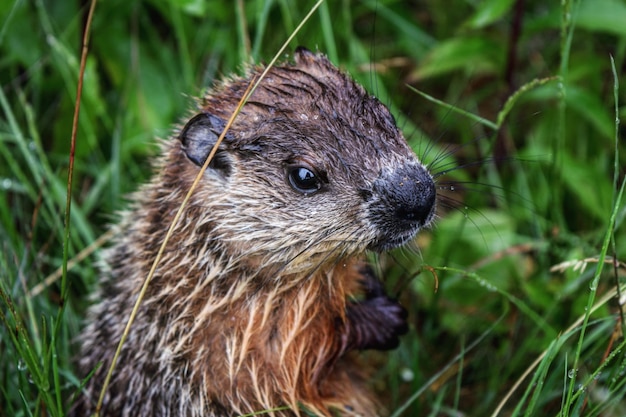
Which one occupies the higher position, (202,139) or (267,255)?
(202,139)

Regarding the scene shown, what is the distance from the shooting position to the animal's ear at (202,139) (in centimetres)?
318

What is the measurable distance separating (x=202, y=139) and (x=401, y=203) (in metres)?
0.83

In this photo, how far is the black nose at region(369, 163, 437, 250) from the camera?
9.73 ft

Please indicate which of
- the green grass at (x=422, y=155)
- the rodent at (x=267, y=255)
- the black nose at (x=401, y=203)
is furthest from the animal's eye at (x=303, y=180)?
the green grass at (x=422, y=155)

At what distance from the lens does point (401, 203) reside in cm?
296

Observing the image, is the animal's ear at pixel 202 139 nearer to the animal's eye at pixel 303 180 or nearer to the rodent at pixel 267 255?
the rodent at pixel 267 255

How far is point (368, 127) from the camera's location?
3.17 meters

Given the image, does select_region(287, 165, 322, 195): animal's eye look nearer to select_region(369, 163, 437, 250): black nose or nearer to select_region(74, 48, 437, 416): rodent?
select_region(74, 48, 437, 416): rodent

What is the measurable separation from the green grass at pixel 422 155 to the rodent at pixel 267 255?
13.3 inches

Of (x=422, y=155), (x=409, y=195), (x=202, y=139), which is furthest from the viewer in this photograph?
(x=422, y=155)

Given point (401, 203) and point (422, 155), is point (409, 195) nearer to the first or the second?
point (401, 203)

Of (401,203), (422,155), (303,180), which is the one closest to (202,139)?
(303,180)

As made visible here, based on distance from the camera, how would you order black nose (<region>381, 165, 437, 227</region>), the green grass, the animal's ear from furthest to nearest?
the green grass, the animal's ear, black nose (<region>381, 165, 437, 227</region>)

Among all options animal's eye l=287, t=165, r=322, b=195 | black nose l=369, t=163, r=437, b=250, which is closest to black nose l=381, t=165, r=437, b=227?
black nose l=369, t=163, r=437, b=250
